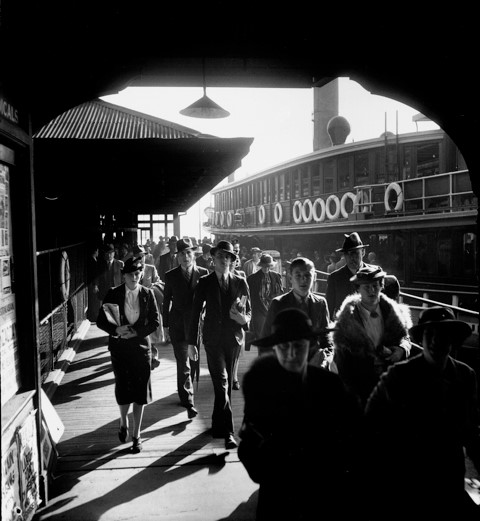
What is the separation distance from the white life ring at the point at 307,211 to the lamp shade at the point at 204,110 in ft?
51.0

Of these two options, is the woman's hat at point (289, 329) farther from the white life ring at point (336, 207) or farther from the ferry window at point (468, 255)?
the white life ring at point (336, 207)

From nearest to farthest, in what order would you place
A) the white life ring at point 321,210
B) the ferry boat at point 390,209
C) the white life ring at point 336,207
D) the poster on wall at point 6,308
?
the poster on wall at point 6,308
the ferry boat at point 390,209
the white life ring at point 336,207
the white life ring at point 321,210

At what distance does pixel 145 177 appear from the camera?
985 centimetres

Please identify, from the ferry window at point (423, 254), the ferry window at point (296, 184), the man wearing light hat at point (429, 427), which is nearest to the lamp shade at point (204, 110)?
the man wearing light hat at point (429, 427)

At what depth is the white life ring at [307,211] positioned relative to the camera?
795 inches

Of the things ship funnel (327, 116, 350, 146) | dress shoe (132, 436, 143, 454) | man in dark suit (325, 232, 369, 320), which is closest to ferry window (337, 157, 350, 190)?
ship funnel (327, 116, 350, 146)

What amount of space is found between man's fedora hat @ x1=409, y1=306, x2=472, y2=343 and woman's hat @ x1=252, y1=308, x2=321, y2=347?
2.37 feet

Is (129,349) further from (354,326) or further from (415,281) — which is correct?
(415,281)

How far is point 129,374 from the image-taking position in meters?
5.02

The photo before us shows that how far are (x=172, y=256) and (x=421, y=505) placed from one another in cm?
855

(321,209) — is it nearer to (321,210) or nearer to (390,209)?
(321,210)

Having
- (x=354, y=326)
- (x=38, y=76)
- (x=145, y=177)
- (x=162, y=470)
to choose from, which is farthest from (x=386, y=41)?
(x=145, y=177)

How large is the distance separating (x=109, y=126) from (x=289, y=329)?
5.66 meters

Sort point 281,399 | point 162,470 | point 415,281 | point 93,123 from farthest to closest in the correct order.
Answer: point 415,281 → point 93,123 → point 162,470 → point 281,399
